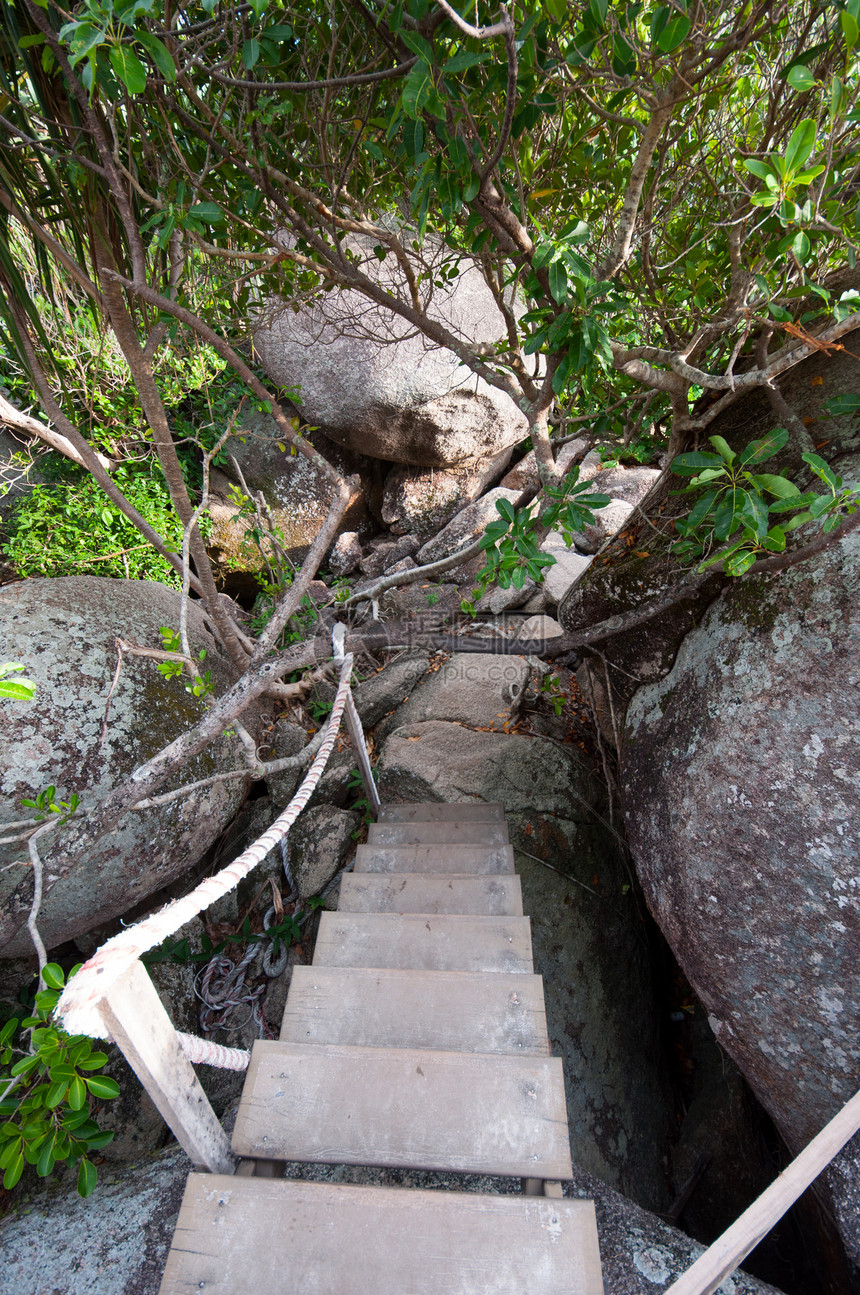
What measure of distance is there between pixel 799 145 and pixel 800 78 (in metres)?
Result: 0.17

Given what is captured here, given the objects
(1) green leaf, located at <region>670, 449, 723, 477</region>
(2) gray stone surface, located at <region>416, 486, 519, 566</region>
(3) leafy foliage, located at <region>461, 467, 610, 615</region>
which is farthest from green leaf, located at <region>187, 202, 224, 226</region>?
(2) gray stone surface, located at <region>416, 486, 519, 566</region>

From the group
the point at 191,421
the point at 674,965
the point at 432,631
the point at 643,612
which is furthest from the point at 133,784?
the point at 191,421

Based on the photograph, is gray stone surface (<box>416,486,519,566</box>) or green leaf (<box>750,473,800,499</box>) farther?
gray stone surface (<box>416,486,519,566</box>)

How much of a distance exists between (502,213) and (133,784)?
8.16 ft

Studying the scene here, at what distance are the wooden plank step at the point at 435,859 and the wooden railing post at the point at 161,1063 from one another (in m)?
1.20

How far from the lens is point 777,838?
1820 millimetres

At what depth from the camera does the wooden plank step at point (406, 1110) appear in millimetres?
1312

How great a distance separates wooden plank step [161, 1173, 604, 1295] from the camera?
1.12 metres

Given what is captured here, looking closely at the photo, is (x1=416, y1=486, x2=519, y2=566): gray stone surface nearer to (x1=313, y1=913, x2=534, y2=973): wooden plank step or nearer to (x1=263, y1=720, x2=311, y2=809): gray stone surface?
(x1=263, y1=720, x2=311, y2=809): gray stone surface

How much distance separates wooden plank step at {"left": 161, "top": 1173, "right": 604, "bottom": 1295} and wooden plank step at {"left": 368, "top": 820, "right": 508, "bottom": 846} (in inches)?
58.6

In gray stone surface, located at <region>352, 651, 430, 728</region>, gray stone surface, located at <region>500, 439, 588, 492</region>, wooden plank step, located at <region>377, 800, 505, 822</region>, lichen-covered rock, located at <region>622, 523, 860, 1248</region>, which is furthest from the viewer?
gray stone surface, located at <region>500, 439, 588, 492</region>

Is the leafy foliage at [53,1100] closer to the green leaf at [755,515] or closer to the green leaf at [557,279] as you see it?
the green leaf at [755,515]

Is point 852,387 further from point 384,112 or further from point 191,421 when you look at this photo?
point 191,421

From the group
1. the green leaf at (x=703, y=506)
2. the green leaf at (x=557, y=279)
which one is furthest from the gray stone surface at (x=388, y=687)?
the green leaf at (x=557, y=279)
